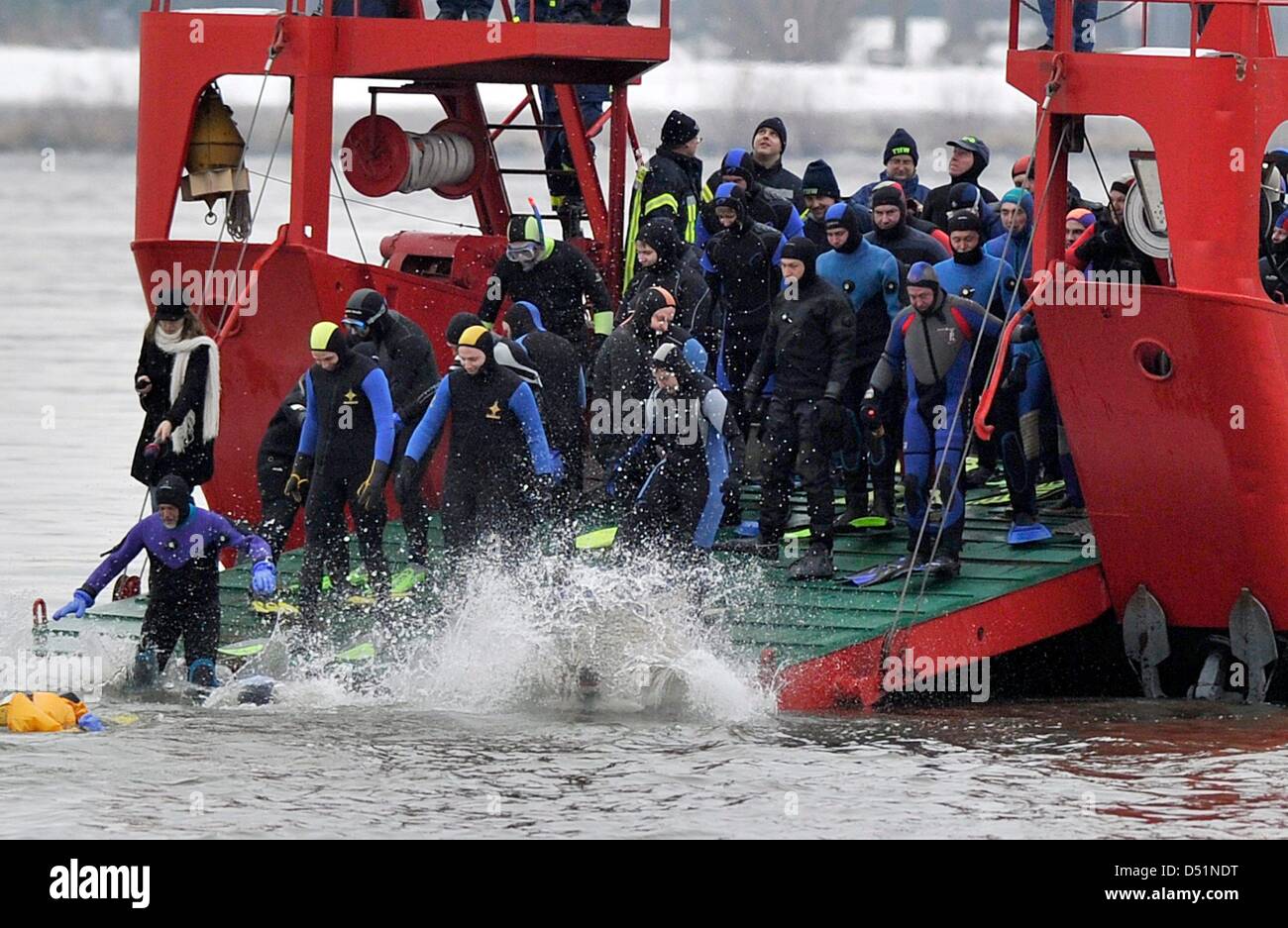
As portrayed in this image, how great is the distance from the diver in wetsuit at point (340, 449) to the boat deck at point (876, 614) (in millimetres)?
730

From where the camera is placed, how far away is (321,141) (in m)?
15.3

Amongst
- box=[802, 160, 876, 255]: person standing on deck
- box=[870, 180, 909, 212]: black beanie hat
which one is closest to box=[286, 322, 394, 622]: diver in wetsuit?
box=[870, 180, 909, 212]: black beanie hat

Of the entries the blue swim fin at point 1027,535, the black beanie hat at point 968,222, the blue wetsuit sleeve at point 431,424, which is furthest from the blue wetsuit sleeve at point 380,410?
the blue swim fin at point 1027,535

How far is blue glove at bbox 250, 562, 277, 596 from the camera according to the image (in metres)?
12.1

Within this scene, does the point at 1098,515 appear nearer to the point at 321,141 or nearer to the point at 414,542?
the point at 414,542

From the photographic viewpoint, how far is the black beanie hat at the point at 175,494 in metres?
12.2

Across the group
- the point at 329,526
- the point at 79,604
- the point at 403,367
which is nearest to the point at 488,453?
the point at 329,526

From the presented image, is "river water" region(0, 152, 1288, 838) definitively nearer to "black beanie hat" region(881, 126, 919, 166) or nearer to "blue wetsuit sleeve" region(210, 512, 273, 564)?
"blue wetsuit sleeve" region(210, 512, 273, 564)

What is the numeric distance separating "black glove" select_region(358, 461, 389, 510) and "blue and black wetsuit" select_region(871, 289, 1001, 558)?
8.77 ft

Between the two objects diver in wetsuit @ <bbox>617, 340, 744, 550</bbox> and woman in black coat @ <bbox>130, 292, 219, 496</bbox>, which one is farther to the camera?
woman in black coat @ <bbox>130, 292, 219, 496</bbox>

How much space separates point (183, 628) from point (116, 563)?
530mm

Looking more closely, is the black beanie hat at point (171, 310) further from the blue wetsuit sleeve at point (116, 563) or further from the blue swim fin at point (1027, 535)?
the blue swim fin at point (1027, 535)

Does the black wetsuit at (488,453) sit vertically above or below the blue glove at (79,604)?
above

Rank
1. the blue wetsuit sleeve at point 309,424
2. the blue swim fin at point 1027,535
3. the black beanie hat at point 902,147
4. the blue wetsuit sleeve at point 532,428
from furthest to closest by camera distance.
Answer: the black beanie hat at point 902,147, the blue swim fin at point 1027,535, the blue wetsuit sleeve at point 309,424, the blue wetsuit sleeve at point 532,428
